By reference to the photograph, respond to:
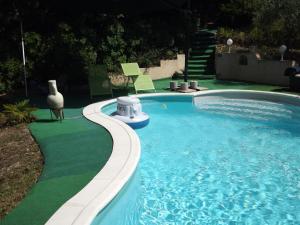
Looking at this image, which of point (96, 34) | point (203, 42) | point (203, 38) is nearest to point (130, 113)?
point (96, 34)

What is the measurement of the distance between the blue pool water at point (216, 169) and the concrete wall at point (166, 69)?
379 cm

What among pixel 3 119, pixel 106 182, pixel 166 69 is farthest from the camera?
pixel 166 69

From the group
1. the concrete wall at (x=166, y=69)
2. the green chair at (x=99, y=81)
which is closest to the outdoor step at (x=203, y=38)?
the concrete wall at (x=166, y=69)

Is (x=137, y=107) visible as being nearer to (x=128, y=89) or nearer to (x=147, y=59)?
(x=128, y=89)

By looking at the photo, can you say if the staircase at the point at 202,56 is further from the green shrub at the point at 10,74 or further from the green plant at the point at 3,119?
the green plant at the point at 3,119

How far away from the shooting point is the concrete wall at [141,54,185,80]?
14618 millimetres

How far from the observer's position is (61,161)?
223 inches

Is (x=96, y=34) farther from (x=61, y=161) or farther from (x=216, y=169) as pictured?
(x=61, y=161)

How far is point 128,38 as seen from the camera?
1458cm

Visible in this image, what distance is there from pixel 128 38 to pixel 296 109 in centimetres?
723

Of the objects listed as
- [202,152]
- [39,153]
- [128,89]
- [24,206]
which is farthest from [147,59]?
[24,206]

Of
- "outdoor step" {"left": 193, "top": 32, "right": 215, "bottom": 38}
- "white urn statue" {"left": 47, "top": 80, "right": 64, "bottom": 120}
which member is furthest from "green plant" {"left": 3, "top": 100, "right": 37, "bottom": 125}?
"outdoor step" {"left": 193, "top": 32, "right": 215, "bottom": 38}

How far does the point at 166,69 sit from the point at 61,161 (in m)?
10.0

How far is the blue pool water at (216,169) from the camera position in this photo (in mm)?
4988
